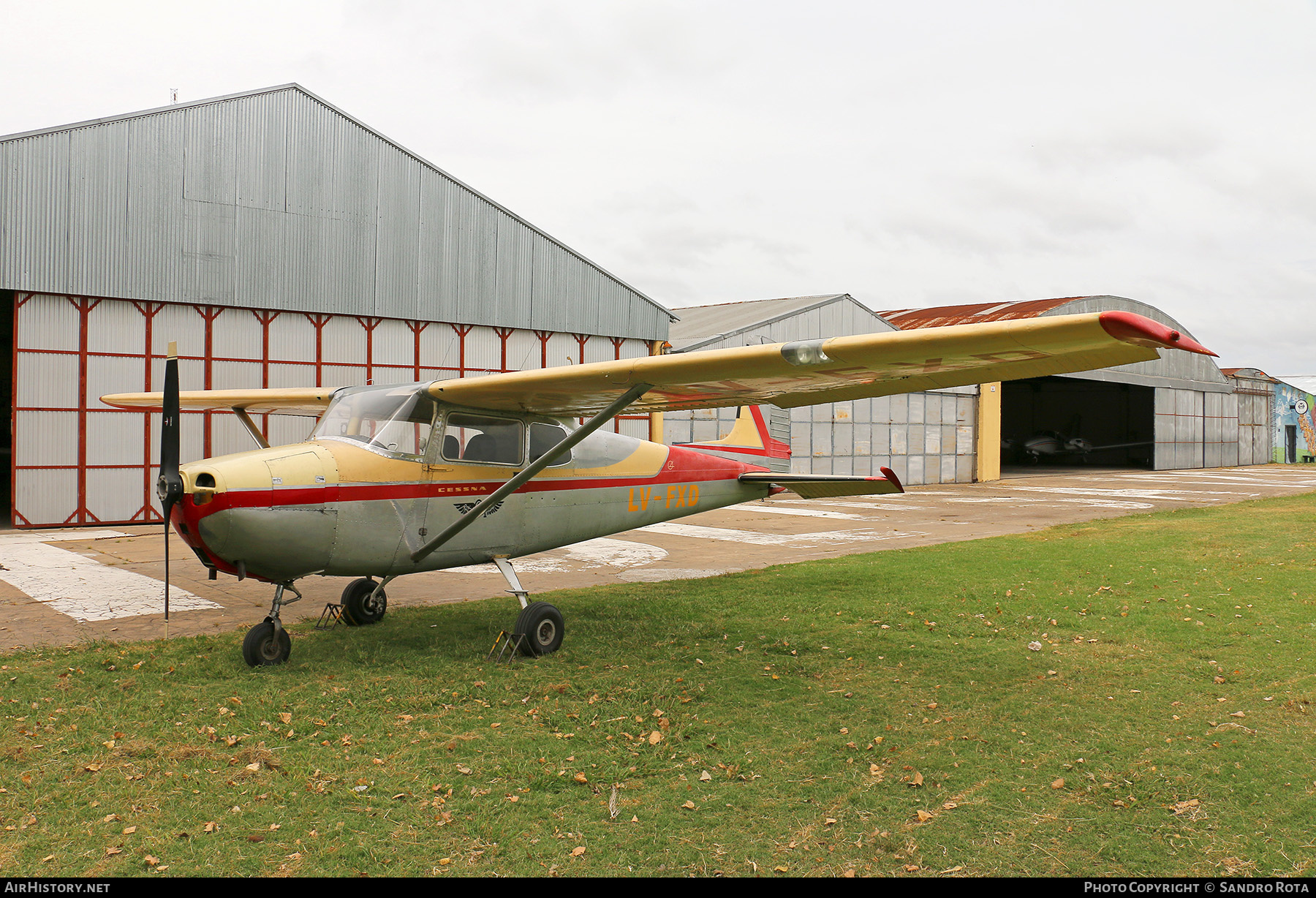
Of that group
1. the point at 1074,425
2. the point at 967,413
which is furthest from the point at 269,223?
the point at 1074,425

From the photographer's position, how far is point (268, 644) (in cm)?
704

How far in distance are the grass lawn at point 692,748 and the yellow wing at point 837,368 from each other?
91.6 inches

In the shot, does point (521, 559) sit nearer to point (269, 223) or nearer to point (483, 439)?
point (483, 439)

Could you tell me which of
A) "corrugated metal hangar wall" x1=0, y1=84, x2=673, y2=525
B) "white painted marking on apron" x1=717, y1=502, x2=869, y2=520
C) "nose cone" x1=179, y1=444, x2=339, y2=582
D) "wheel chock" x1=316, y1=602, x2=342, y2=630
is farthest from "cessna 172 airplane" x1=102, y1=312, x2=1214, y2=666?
"white painted marking on apron" x1=717, y1=502, x2=869, y2=520

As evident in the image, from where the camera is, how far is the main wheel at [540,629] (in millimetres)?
7438

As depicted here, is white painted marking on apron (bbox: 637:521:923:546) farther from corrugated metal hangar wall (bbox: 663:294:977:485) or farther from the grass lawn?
corrugated metal hangar wall (bbox: 663:294:977:485)

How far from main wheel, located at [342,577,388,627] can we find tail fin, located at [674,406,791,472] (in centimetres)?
430

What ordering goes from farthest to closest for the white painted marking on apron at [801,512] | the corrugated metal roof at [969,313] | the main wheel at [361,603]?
the corrugated metal roof at [969,313], the white painted marking on apron at [801,512], the main wheel at [361,603]

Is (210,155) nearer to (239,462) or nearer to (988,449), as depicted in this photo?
(239,462)

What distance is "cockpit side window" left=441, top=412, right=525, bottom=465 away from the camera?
7.89m

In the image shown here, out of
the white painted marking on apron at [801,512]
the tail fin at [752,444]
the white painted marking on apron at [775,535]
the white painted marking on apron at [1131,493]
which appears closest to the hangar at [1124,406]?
the white painted marking on apron at [1131,493]

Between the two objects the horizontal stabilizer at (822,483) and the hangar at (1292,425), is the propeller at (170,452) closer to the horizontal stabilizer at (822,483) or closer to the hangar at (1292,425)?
the horizontal stabilizer at (822,483)

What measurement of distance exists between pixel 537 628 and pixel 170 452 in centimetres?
322

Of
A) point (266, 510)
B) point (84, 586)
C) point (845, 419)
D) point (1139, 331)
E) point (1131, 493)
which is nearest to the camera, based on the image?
point (1139, 331)
